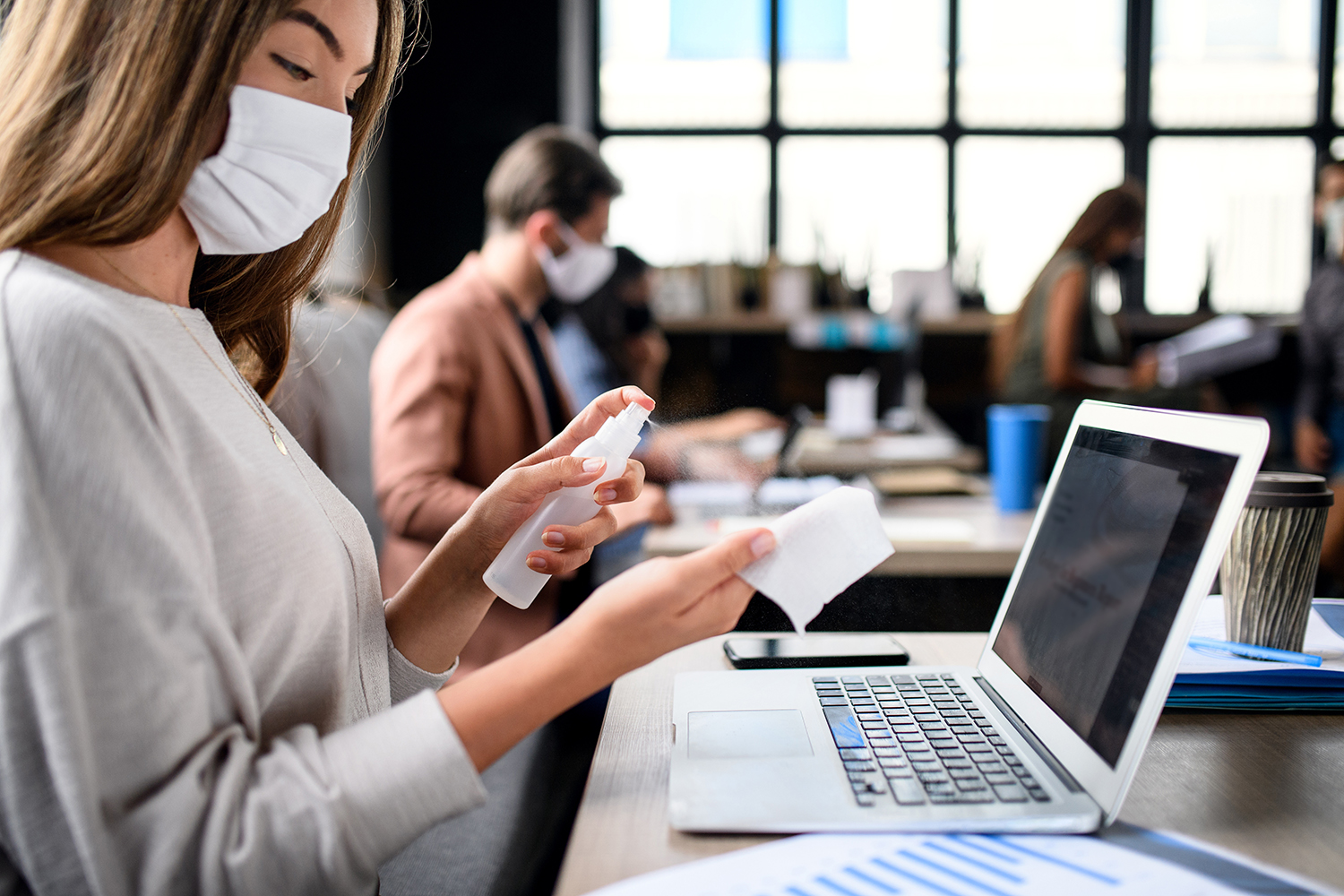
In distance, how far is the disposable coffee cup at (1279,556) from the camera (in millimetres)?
785

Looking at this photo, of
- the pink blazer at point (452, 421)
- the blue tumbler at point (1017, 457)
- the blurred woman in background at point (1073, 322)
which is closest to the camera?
the pink blazer at point (452, 421)

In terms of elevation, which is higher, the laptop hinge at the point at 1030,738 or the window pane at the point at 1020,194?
the window pane at the point at 1020,194

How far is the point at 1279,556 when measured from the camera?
794 millimetres

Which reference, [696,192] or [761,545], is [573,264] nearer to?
[761,545]

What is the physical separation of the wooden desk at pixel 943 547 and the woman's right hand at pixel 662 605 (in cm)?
62

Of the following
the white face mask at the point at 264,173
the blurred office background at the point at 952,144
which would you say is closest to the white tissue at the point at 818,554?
the white face mask at the point at 264,173

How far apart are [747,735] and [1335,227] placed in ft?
10.3

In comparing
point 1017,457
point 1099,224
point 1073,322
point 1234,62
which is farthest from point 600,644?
point 1234,62

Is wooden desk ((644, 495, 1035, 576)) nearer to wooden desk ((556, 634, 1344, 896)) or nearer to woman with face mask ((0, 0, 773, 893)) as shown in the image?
wooden desk ((556, 634, 1344, 896))

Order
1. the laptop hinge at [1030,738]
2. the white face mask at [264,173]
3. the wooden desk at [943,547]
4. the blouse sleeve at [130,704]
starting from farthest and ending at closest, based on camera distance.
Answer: the wooden desk at [943,547] < the white face mask at [264,173] < the laptop hinge at [1030,738] < the blouse sleeve at [130,704]

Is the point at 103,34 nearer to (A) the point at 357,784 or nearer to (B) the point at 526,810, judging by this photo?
(A) the point at 357,784

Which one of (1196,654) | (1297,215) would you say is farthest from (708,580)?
(1297,215)

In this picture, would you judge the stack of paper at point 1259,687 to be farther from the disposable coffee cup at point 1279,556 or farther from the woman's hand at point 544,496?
the woman's hand at point 544,496

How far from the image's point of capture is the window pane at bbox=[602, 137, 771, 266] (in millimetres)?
3869
